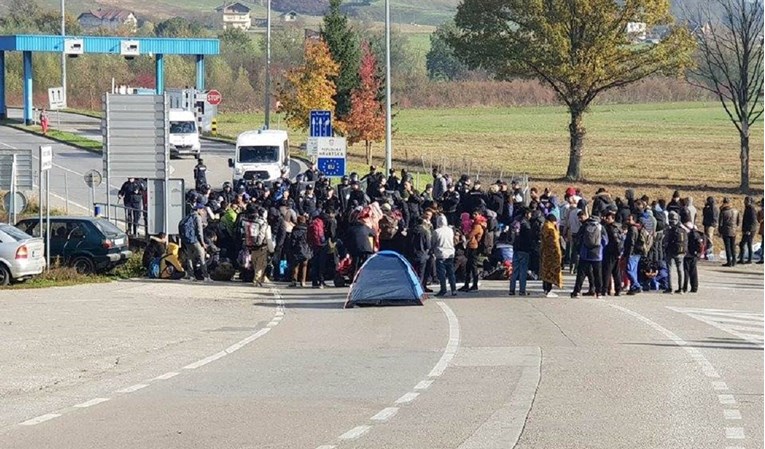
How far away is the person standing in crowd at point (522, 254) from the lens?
26.0 meters

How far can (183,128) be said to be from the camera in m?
61.8

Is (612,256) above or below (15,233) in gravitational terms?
below

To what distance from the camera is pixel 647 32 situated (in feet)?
203

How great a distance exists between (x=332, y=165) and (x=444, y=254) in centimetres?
1236

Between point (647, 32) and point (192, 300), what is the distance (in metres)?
40.2

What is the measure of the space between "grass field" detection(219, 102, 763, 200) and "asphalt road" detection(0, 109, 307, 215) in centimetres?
715

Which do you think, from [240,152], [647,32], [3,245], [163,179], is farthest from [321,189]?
[647,32]

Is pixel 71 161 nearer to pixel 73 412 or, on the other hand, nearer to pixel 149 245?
pixel 149 245

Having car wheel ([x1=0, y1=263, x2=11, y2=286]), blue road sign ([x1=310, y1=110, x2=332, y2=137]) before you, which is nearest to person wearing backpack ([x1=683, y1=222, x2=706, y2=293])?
car wheel ([x1=0, y1=263, x2=11, y2=286])

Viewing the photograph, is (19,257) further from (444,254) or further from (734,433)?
(734,433)

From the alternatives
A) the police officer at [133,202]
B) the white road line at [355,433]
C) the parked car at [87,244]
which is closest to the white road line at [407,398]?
the white road line at [355,433]

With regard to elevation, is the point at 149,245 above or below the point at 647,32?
below

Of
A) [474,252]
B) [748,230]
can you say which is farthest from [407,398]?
[748,230]

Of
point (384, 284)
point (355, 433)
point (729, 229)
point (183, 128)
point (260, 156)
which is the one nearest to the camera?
point (355, 433)
